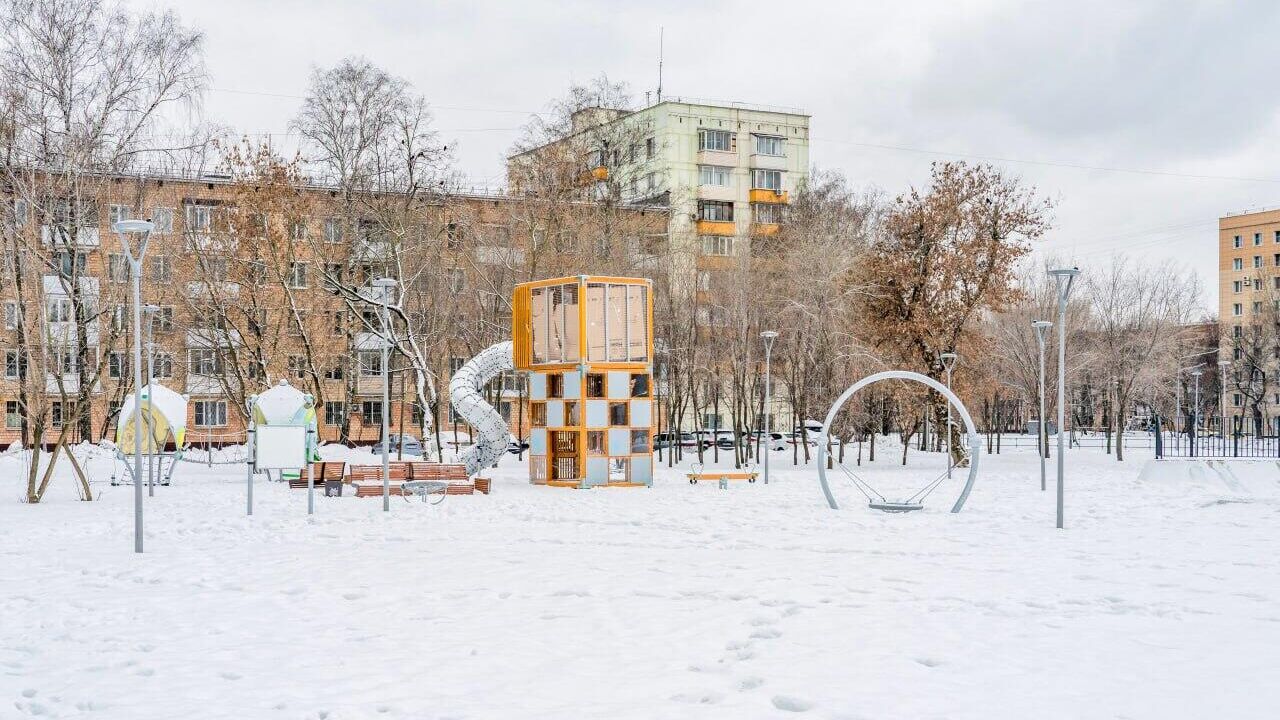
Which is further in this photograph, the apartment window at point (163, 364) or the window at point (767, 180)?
the window at point (767, 180)

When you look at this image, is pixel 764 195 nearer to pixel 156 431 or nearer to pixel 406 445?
pixel 406 445

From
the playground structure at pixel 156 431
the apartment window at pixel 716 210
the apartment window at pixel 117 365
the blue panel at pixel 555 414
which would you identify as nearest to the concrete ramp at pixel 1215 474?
the blue panel at pixel 555 414

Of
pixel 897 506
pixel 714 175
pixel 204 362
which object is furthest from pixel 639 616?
pixel 714 175

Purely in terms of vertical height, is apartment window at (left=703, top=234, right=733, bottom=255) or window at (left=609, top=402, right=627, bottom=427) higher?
apartment window at (left=703, top=234, right=733, bottom=255)

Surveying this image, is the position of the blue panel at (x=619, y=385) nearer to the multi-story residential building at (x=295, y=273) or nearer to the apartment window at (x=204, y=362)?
the multi-story residential building at (x=295, y=273)

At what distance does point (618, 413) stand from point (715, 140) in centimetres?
4434

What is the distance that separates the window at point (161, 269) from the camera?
44.1 m

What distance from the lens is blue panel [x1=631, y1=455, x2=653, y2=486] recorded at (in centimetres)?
3253

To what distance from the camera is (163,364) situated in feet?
Result: 185

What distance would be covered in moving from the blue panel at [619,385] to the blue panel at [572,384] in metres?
0.87

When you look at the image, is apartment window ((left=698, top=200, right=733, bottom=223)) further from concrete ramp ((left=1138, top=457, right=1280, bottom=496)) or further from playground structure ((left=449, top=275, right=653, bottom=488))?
concrete ramp ((left=1138, top=457, right=1280, bottom=496))

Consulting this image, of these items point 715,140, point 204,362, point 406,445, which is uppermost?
point 715,140

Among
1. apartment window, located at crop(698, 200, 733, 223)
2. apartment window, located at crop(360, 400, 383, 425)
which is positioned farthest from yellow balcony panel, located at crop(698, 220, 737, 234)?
apartment window, located at crop(360, 400, 383, 425)

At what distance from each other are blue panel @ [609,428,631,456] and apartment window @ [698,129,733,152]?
1735 inches
